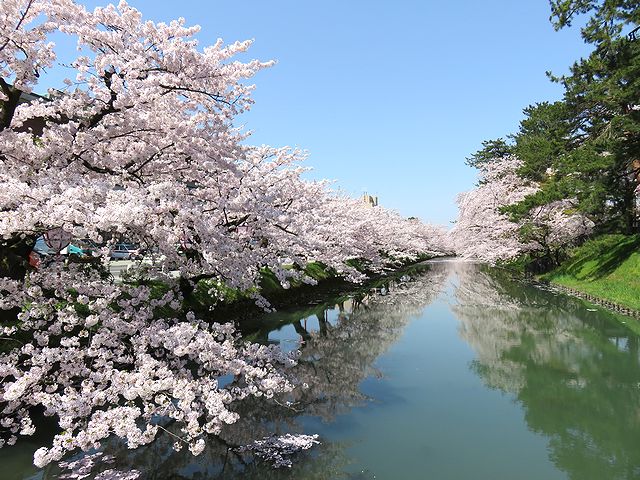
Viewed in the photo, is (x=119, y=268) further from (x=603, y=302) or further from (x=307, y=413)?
(x=603, y=302)

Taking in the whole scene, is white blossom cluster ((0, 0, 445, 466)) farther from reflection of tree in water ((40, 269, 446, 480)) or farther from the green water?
the green water

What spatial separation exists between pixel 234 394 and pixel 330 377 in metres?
5.33

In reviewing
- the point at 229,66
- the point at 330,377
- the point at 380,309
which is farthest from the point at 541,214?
the point at 229,66

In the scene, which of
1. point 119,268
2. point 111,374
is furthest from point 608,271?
point 111,374

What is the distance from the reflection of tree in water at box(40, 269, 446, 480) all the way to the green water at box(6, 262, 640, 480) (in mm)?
35

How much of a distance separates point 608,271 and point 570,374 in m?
16.4

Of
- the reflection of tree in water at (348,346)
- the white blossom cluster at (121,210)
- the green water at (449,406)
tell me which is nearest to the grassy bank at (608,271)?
the green water at (449,406)

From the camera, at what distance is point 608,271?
26.1m

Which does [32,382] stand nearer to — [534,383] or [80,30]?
[80,30]

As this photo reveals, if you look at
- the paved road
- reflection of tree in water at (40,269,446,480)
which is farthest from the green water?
the paved road

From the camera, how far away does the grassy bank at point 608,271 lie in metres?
22.2

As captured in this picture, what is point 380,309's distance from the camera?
2497cm

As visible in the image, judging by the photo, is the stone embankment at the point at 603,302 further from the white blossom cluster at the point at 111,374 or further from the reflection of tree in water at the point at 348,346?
the white blossom cluster at the point at 111,374

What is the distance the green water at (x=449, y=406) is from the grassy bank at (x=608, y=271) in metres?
2.49
